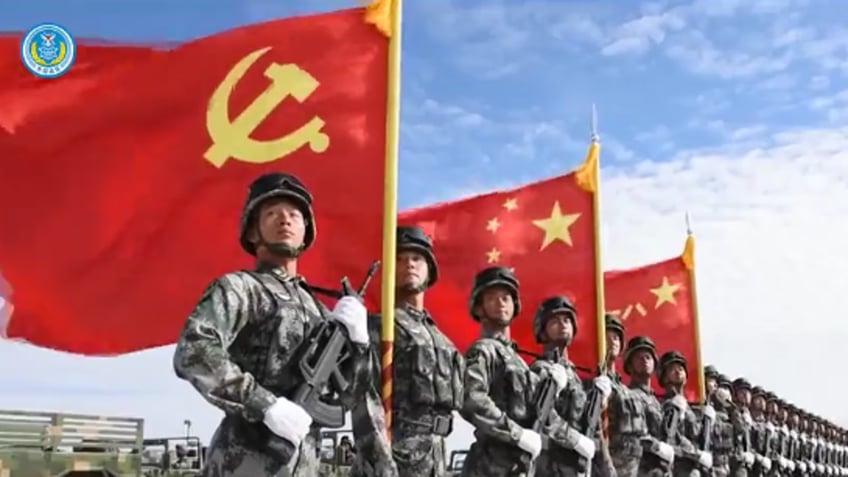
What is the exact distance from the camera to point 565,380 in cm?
768

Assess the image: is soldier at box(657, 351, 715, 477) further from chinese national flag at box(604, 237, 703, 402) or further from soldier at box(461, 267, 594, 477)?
soldier at box(461, 267, 594, 477)

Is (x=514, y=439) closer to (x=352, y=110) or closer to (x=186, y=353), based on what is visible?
(x=352, y=110)

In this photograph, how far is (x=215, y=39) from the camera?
591 cm

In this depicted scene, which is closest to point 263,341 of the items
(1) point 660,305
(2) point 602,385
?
(2) point 602,385

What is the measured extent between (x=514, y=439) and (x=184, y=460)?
923 centimetres

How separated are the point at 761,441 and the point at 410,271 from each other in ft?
40.3

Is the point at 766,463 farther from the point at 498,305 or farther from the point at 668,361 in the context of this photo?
the point at 498,305

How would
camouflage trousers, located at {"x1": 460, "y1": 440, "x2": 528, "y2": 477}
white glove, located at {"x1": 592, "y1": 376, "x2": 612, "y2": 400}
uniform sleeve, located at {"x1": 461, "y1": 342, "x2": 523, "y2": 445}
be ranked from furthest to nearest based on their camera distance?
white glove, located at {"x1": 592, "y1": 376, "x2": 612, "y2": 400}
camouflage trousers, located at {"x1": 460, "y1": 440, "x2": 528, "y2": 477}
uniform sleeve, located at {"x1": 461, "y1": 342, "x2": 523, "y2": 445}

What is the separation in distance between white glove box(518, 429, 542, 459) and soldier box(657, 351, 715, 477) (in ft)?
13.5

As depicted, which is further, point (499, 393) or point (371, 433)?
point (499, 393)

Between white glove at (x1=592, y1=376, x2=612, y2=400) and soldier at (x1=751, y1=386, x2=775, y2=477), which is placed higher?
soldier at (x1=751, y1=386, x2=775, y2=477)

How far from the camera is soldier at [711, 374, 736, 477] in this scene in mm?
13068

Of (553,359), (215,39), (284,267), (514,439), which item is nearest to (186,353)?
(284,267)

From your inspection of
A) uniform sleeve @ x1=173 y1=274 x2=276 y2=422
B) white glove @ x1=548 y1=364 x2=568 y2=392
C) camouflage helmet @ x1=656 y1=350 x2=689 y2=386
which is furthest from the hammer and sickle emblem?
camouflage helmet @ x1=656 y1=350 x2=689 y2=386
